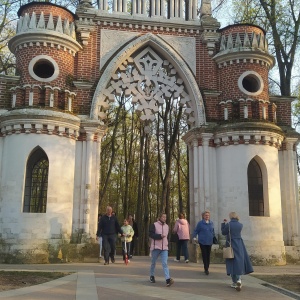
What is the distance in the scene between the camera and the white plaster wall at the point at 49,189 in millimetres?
13039

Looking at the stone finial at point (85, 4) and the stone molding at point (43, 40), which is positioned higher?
the stone finial at point (85, 4)

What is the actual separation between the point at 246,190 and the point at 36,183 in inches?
274

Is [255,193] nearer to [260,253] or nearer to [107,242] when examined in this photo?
[260,253]

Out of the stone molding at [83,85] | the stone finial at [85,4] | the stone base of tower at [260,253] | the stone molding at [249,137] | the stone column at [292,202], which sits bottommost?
the stone base of tower at [260,253]

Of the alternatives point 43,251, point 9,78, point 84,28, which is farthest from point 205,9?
point 43,251

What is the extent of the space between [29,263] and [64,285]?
467 cm

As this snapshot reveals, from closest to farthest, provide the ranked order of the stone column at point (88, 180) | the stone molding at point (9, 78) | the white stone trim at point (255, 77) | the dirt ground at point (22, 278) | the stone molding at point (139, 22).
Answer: the dirt ground at point (22, 278) < the stone column at point (88, 180) < the stone molding at point (9, 78) < the white stone trim at point (255, 77) < the stone molding at point (139, 22)

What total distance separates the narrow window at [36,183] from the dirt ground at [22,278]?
13.0 feet

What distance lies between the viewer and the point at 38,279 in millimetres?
9211

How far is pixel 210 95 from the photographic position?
15.7 metres

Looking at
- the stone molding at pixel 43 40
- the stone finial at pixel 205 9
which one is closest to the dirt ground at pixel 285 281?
the stone molding at pixel 43 40

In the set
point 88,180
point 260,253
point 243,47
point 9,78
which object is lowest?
point 260,253

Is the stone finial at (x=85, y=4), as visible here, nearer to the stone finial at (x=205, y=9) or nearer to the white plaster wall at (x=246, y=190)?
the stone finial at (x=205, y=9)

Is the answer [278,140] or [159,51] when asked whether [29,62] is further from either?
[278,140]
